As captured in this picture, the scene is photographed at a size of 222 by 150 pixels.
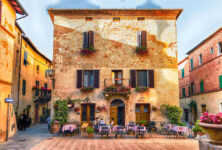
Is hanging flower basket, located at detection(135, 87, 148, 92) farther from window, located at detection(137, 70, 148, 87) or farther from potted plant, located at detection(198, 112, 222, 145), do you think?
potted plant, located at detection(198, 112, 222, 145)

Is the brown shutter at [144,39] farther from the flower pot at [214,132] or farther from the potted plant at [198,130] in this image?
the flower pot at [214,132]

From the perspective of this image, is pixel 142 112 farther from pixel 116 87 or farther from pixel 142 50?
pixel 142 50

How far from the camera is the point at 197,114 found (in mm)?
22312

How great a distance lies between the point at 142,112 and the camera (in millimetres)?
15938

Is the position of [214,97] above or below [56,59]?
below

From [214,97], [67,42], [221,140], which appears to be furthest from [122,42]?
[221,140]

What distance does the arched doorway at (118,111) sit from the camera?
1591cm

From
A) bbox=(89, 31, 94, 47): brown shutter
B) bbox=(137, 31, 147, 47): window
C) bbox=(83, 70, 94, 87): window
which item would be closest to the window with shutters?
bbox=(83, 70, 94, 87): window

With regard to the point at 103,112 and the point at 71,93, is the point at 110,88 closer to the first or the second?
the point at 103,112

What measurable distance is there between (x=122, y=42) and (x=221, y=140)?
1145cm

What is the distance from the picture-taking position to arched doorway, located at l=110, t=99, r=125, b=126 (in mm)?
15906

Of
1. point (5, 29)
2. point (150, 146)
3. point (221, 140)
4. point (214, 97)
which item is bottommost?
point (150, 146)

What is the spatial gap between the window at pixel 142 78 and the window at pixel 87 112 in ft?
12.1

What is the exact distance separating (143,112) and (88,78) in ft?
16.9
